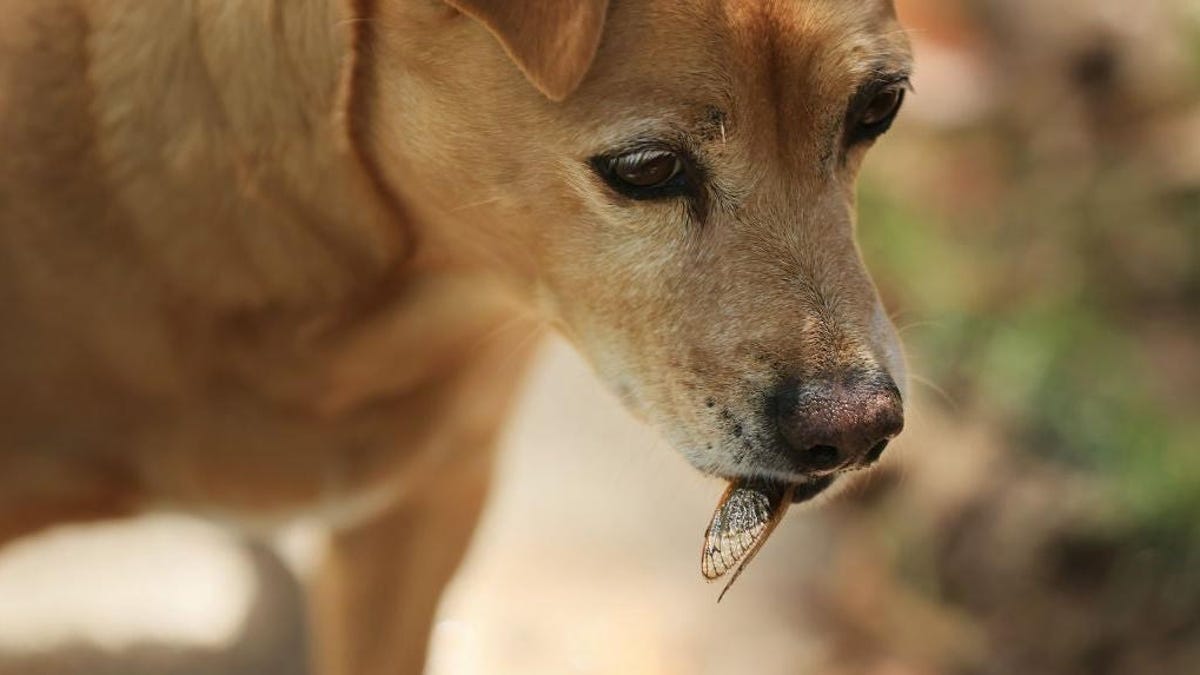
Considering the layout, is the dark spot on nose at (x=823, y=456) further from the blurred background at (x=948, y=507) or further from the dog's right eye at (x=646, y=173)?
the blurred background at (x=948, y=507)

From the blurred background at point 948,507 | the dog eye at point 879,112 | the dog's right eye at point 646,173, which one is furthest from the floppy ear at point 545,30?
the blurred background at point 948,507

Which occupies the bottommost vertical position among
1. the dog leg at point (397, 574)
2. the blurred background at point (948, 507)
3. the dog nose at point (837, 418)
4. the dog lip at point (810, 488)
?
the blurred background at point (948, 507)

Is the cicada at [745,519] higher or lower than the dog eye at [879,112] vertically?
lower

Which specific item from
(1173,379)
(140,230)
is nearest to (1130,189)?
(1173,379)

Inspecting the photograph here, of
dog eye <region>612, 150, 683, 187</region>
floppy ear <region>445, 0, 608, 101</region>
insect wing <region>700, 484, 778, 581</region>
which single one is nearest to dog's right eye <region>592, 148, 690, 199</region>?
dog eye <region>612, 150, 683, 187</region>

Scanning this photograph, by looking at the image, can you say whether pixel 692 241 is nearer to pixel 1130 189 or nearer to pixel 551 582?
pixel 551 582

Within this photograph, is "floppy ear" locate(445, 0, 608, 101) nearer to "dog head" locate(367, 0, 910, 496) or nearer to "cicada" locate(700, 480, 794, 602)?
"dog head" locate(367, 0, 910, 496)

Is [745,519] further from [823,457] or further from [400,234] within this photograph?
[400,234]

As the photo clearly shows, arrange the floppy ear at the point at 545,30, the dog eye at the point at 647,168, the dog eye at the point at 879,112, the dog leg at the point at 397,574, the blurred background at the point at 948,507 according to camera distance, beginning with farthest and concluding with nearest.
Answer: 1. the blurred background at the point at 948,507
2. the dog leg at the point at 397,574
3. the dog eye at the point at 879,112
4. the dog eye at the point at 647,168
5. the floppy ear at the point at 545,30

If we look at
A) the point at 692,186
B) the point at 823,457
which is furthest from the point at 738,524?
the point at 692,186
